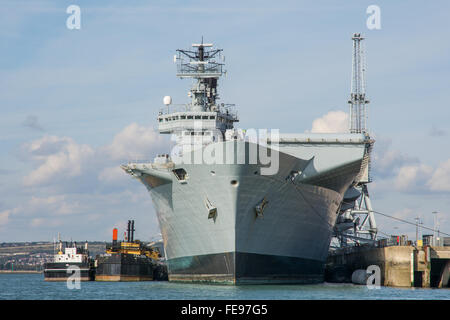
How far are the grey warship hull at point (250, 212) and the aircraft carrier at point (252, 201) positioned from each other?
2.2 inches

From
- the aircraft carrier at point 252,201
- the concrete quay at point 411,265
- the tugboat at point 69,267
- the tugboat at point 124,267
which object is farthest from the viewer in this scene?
the tugboat at point 69,267

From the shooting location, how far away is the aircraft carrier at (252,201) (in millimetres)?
35250

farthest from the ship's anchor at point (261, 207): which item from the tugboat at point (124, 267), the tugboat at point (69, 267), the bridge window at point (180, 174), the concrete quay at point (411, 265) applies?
the tugboat at point (69, 267)

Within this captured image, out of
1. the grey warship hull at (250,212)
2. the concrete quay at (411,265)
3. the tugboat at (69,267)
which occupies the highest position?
the grey warship hull at (250,212)

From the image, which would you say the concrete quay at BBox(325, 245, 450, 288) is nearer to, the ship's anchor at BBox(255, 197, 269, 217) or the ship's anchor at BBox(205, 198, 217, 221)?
the ship's anchor at BBox(255, 197, 269, 217)

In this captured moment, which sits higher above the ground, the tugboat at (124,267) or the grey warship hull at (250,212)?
the grey warship hull at (250,212)

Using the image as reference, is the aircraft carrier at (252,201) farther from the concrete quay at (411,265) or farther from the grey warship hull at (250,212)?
the concrete quay at (411,265)

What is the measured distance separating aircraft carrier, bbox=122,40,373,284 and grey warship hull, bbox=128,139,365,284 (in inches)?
2.2

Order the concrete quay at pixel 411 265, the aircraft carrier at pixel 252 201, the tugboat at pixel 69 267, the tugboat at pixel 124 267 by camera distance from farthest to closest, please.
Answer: the tugboat at pixel 69 267
the tugboat at pixel 124 267
the concrete quay at pixel 411 265
the aircraft carrier at pixel 252 201

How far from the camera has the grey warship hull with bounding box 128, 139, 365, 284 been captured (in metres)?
35.7

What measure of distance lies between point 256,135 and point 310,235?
698 centimetres

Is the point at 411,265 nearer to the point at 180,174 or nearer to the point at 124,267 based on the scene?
the point at 180,174
